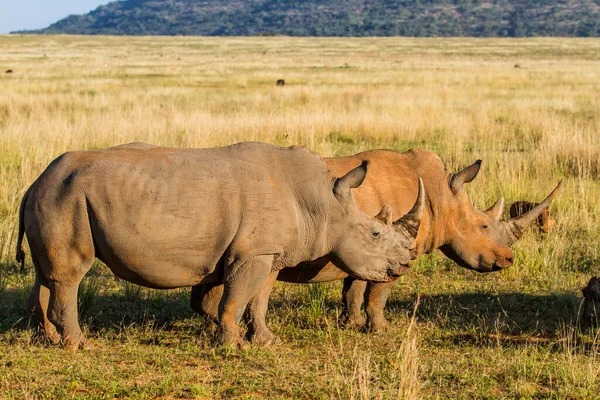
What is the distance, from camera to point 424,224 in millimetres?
7125

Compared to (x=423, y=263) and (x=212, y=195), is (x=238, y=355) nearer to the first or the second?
(x=212, y=195)

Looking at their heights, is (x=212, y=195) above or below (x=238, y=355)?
above

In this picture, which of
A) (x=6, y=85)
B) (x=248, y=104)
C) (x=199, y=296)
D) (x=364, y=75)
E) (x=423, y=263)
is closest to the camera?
(x=199, y=296)

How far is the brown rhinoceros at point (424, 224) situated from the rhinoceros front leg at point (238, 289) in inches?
28.1

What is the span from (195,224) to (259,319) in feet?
3.32

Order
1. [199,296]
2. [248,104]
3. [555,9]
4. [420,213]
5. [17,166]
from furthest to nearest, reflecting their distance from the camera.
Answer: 1. [555,9]
2. [248,104]
3. [17,166]
4. [199,296]
5. [420,213]

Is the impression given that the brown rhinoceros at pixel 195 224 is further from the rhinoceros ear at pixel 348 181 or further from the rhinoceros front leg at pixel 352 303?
the rhinoceros front leg at pixel 352 303

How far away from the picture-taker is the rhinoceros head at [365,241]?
642 cm

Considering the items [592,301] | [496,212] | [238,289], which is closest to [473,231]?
[496,212]

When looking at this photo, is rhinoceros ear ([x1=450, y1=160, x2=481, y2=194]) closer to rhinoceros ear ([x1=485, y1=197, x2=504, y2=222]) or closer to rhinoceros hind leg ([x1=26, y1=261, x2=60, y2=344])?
rhinoceros ear ([x1=485, y1=197, x2=504, y2=222])

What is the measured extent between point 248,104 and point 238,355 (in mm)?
18756

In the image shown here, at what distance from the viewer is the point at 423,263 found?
31.0 feet

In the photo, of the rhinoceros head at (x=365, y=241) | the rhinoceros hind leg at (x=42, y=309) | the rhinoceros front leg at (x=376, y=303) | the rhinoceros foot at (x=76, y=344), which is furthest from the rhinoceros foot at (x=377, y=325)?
the rhinoceros hind leg at (x=42, y=309)

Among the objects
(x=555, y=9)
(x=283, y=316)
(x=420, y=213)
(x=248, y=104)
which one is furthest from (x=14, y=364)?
(x=555, y=9)
